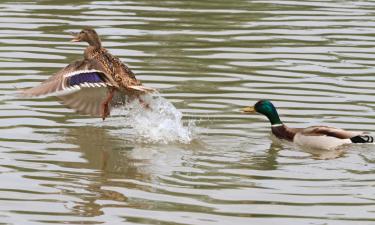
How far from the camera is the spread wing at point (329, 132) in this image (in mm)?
12695

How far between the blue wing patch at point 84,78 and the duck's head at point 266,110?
5.37 ft

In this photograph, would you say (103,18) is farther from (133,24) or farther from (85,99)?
(85,99)

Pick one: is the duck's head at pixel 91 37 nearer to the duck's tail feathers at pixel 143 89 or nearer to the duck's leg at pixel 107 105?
the duck's leg at pixel 107 105

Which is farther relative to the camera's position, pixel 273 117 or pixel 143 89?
pixel 273 117

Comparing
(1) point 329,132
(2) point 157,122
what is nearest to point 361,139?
(1) point 329,132

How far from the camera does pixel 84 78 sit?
13141mm

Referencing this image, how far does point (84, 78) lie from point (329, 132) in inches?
101

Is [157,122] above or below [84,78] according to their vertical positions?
below

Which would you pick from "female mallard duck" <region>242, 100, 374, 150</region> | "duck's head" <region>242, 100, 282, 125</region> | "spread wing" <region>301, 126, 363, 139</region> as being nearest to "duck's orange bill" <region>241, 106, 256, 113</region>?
"duck's head" <region>242, 100, 282, 125</region>

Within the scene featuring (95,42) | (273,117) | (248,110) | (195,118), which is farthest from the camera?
(95,42)

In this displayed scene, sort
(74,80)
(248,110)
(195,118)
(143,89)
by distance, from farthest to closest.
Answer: (195,118) < (248,110) < (143,89) < (74,80)

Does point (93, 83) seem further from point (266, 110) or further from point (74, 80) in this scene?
point (266, 110)

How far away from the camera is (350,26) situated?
18.3m

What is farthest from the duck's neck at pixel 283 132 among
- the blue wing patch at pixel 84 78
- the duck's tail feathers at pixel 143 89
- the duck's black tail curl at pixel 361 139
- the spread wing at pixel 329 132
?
the blue wing patch at pixel 84 78
